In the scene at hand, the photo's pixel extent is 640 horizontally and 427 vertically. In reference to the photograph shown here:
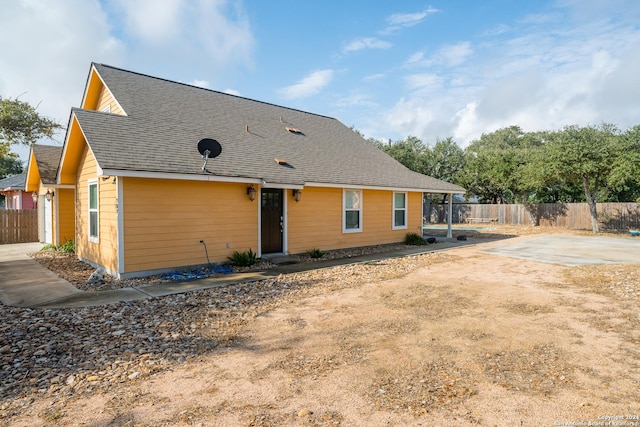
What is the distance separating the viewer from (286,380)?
3.43 metres

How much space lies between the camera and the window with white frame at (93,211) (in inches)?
375

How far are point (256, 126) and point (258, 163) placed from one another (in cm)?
324

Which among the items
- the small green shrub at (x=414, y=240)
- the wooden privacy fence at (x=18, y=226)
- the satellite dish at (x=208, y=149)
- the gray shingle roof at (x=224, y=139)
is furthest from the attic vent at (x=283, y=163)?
the wooden privacy fence at (x=18, y=226)

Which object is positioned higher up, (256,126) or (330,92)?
(330,92)

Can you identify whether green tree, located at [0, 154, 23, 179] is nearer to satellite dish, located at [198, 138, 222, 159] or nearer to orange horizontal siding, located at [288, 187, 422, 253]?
satellite dish, located at [198, 138, 222, 159]

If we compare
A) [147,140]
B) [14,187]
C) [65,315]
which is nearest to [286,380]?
[65,315]

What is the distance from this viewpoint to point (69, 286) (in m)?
7.50

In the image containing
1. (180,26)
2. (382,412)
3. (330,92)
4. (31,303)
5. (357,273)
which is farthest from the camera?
(330,92)

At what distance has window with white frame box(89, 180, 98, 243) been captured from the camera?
952 centimetres

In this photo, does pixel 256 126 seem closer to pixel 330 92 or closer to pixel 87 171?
pixel 87 171

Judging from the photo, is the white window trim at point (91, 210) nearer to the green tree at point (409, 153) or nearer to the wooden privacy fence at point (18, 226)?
the wooden privacy fence at point (18, 226)

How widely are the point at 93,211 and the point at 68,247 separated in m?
4.35

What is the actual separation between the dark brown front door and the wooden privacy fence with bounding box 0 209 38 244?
1333 centimetres

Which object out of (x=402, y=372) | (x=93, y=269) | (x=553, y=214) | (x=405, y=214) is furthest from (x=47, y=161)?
(x=553, y=214)
